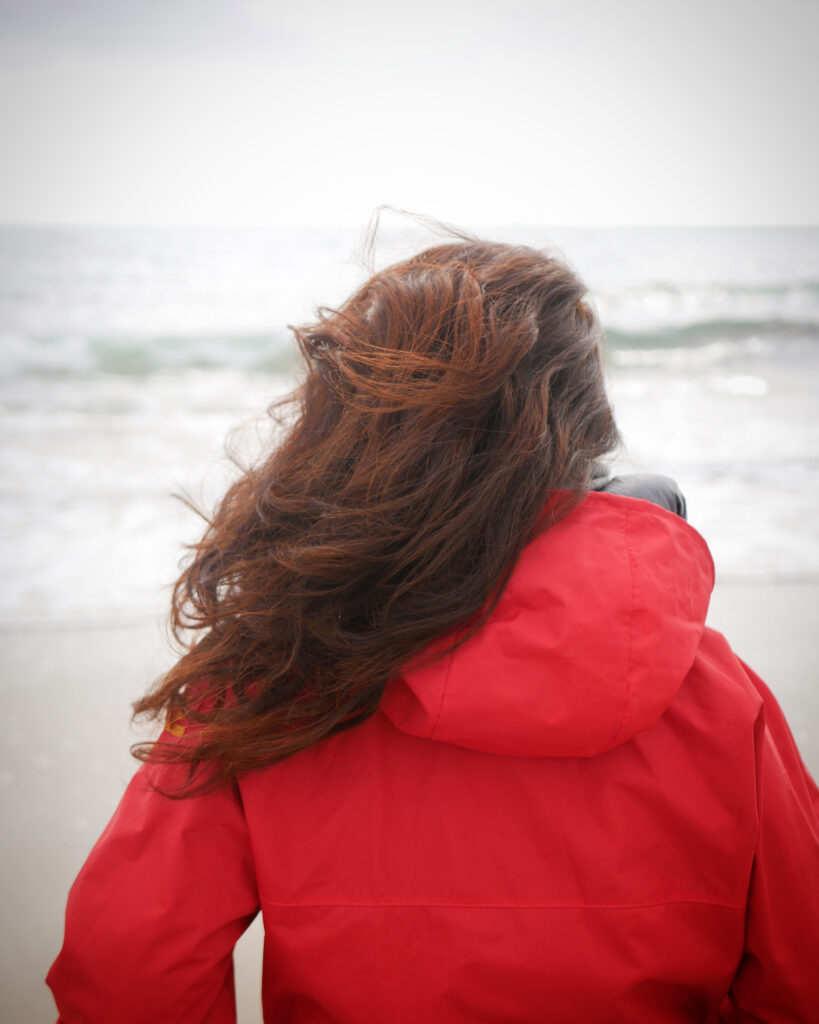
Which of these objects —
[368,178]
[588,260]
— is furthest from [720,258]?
[368,178]

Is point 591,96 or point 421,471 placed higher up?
point 591,96

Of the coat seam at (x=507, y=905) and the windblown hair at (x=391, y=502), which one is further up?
the windblown hair at (x=391, y=502)

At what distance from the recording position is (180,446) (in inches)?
168

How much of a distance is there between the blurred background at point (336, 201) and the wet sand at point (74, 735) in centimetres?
2

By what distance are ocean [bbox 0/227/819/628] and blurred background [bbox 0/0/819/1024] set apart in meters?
0.03

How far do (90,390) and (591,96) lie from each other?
4126mm

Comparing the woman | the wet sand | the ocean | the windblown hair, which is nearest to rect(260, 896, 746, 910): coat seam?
the woman

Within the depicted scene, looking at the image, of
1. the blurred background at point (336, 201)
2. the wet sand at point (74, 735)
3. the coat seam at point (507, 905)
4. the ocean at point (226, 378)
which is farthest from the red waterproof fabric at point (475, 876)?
the blurred background at point (336, 201)

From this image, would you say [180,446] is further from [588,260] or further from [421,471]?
[588,260]

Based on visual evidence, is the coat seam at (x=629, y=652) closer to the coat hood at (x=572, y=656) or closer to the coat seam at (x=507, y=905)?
the coat hood at (x=572, y=656)

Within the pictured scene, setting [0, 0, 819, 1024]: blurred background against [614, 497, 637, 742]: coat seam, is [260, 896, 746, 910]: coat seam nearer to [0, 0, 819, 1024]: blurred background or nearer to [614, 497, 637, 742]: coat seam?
[614, 497, 637, 742]: coat seam

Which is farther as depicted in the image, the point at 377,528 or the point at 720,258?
the point at 720,258

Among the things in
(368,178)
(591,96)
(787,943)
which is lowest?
(787,943)

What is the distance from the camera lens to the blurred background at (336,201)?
2795mm
